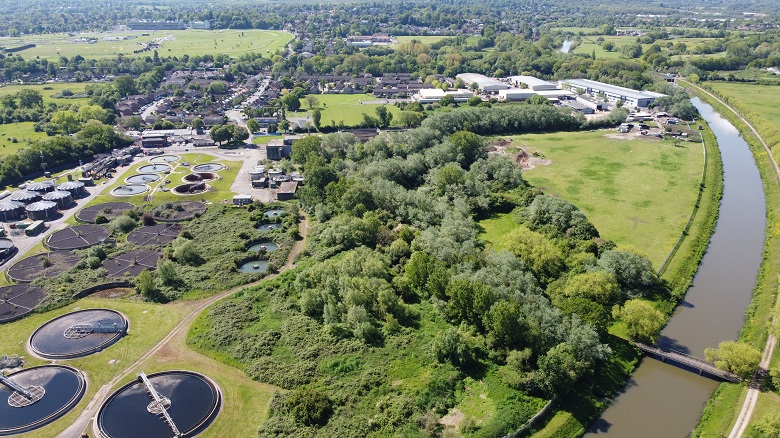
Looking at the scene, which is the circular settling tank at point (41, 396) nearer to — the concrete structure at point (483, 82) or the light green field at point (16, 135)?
the light green field at point (16, 135)

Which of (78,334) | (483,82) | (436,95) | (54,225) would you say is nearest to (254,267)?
(78,334)

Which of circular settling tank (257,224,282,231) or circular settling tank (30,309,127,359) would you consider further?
circular settling tank (257,224,282,231)

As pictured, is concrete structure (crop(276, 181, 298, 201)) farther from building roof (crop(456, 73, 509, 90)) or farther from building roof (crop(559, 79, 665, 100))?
building roof (crop(559, 79, 665, 100))

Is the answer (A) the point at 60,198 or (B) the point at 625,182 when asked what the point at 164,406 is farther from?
(B) the point at 625,182

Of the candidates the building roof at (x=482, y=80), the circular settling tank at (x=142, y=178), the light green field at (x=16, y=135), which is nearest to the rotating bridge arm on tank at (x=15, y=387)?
the circular settling tank at (x=142, y=178)

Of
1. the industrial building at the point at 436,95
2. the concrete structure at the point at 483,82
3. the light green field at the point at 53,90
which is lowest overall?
the light green field at the point at 53,90

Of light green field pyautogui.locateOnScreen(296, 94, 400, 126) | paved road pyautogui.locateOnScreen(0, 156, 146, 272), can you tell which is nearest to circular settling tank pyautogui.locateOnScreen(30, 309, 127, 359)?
paved road pyautogui.locateOnScreen(0, 156, 146, 272)

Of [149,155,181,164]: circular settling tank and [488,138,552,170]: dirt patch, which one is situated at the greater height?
[488,138,552,170]: dirt patch

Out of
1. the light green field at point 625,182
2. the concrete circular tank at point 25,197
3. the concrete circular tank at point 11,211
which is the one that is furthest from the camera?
the concrete circular tank at point 25,197
